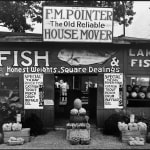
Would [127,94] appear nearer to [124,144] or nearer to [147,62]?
[147,62]

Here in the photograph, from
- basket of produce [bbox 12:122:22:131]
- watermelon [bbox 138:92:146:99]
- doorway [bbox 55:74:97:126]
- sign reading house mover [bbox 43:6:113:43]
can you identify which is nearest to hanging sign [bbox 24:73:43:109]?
basket of produce [bbox 12:122:22:131]

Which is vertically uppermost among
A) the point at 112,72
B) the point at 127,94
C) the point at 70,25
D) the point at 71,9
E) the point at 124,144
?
the point at 71,9

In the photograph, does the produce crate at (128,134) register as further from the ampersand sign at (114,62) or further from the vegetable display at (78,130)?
the ampersand sign at (114,62)

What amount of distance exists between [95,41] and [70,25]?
1.03 m

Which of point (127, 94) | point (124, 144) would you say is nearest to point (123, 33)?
point (127, 94)

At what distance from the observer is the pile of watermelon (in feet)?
32.3

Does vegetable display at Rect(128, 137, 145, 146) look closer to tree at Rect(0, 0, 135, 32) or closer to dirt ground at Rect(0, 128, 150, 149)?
dirt ground at Rect(0, 128, 150, 149)

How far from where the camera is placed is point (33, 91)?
9414mm

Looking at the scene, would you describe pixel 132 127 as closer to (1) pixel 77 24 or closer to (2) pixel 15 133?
(2) pixel 15 133

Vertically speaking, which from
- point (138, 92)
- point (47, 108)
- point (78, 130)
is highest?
point (138, 92)

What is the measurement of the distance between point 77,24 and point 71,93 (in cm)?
517

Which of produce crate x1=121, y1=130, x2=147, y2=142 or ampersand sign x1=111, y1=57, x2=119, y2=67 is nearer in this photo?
produce crate x1=121, y1=130, x2=147, y2=142

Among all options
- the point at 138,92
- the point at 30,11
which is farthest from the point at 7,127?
the point at 30,11

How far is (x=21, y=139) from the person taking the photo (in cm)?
779
